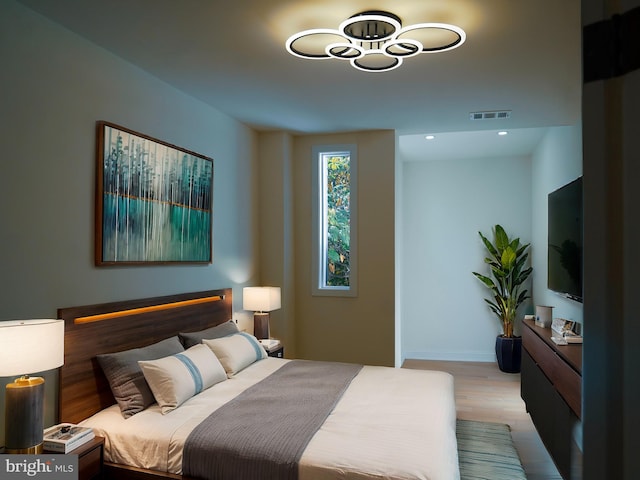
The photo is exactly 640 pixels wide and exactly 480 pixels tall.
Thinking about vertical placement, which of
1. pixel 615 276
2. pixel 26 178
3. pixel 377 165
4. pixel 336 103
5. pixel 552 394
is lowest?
pixel 552 394

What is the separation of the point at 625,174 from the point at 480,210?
6370 mm

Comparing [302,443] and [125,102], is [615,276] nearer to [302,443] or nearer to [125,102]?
[302,443]

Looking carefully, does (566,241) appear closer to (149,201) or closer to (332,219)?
(332,219)

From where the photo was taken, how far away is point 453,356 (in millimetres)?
6555

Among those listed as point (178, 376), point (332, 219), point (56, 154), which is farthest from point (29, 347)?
point (332, 219)

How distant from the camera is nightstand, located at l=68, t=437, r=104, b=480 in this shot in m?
2.23

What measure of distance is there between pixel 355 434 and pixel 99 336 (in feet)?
5.14

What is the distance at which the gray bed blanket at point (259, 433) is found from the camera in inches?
84.7

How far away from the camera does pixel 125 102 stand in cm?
309

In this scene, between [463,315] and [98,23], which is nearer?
[98,23]

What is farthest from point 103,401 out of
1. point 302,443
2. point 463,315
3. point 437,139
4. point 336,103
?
point 463,315

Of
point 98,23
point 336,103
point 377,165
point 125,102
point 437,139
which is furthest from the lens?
point 437,139

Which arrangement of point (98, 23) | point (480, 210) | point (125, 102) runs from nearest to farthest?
point (98, 23) < point (125, 102) < point (480, 210)

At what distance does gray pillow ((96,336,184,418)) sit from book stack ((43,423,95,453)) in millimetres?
286
